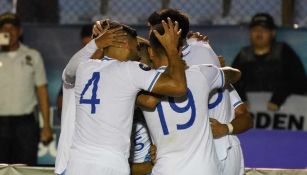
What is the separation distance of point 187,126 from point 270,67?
4.42 metres

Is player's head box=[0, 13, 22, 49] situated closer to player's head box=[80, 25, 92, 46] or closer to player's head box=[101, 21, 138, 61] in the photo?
player's head box=[80, 25, 92, 46]

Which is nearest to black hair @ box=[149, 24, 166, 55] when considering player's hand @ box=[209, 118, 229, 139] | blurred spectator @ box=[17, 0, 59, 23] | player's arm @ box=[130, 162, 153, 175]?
player's hand @ box=[209, 118, 229, 139]

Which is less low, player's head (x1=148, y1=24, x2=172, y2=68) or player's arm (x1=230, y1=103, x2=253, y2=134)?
player's head (x1=148, y1=24, x2=172, y2=68)

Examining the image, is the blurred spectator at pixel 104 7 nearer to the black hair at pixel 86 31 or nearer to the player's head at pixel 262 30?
the black hair at pixel 86 31

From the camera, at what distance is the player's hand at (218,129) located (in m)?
5.82

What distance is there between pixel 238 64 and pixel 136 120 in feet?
12.3

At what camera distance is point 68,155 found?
6082mm

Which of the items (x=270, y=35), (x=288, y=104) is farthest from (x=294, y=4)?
(x=288, y=104)

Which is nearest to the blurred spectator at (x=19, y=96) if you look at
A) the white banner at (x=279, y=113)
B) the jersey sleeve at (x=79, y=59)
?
the white banner at (x=279, y=113)

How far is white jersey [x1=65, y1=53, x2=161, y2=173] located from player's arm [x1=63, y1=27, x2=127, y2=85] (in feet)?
0.39

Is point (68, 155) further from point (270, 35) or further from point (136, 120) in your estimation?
point (270, 35)

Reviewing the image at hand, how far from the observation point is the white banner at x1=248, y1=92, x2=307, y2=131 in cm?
985

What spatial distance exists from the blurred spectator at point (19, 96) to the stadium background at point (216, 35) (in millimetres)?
248

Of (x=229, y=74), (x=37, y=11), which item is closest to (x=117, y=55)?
(x=229, y=74)
